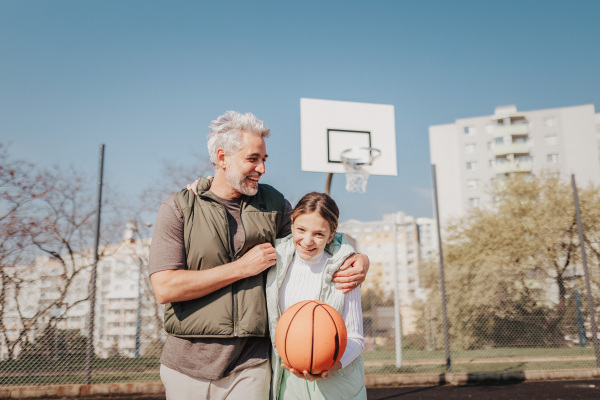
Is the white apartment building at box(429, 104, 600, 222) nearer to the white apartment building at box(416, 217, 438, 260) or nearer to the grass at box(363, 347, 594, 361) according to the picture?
the grass at box(363, 347, 594, 361)

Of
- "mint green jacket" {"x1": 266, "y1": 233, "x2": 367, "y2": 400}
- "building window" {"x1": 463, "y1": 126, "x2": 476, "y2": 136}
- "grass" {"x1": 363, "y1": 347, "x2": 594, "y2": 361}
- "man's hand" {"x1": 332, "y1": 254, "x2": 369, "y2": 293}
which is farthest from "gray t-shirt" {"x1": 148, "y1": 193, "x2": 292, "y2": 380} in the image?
"building window" {"x1": 463, "y1": 126, "x2": 476, "y2": 136}

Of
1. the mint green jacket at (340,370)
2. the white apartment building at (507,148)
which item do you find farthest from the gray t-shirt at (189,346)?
the white apartment building at (507,148)

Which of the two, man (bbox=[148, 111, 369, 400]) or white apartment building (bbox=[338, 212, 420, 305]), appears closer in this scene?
man (bbox=[148, 111, 369, 400])

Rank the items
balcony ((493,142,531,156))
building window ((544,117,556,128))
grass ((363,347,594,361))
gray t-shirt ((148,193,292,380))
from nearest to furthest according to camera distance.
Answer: gray t-shirt ((148,193,292,380)) → grass ((363,347,594,361)) → building window ((544,117,556,128)) → balcony ((493,142,531,156))

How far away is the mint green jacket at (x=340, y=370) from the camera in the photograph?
217 centimetres

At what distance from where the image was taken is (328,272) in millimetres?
2242

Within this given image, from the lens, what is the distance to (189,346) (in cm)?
214

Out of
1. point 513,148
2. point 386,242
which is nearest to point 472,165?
point 513,148

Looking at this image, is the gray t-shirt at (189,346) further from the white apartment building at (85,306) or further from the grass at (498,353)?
the grass at (498,353)

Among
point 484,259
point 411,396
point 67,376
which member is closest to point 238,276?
point 411,396

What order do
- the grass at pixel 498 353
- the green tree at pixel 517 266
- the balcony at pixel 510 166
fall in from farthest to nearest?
the balcony at pixel 510 166
the green tree at pixel 517 266
the grass at pixel 498 353

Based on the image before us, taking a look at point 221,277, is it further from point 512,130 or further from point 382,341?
point 512,130

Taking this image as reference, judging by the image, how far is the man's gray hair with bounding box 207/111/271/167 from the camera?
231 cm

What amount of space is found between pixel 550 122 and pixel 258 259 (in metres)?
51.4
